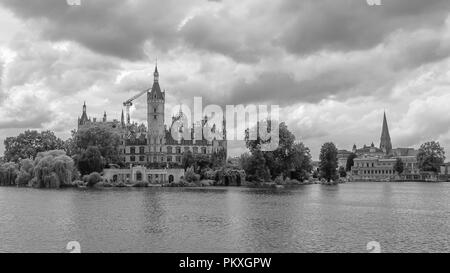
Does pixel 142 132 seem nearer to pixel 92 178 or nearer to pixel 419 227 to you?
pixel 92 178

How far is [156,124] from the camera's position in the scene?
131 metres

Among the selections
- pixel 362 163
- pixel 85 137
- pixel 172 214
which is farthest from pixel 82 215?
pixel 362 163

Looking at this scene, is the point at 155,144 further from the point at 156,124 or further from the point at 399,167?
the point at 399,167

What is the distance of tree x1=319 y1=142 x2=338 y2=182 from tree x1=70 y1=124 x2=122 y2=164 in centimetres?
4857

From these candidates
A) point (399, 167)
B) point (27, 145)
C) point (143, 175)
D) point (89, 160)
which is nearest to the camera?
point (89, 160)

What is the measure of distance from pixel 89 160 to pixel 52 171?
52.0 feet

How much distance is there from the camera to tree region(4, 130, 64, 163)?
389 ft

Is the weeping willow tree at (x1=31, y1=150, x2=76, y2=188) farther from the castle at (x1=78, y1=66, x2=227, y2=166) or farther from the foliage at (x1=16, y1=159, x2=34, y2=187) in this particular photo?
the castle at (x1=78, y1=66, x2=227, y2=166)

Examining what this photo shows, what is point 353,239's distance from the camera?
30078 millimetres

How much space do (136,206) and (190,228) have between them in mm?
16907

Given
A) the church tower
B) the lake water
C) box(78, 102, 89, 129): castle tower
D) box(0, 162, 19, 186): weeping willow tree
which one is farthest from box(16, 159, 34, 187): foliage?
box(78, 102, 89, 129): castle tower

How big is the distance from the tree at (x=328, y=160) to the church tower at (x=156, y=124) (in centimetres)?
3925

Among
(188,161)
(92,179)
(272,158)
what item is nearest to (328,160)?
(272,158)

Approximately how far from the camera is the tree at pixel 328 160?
4865 inches
